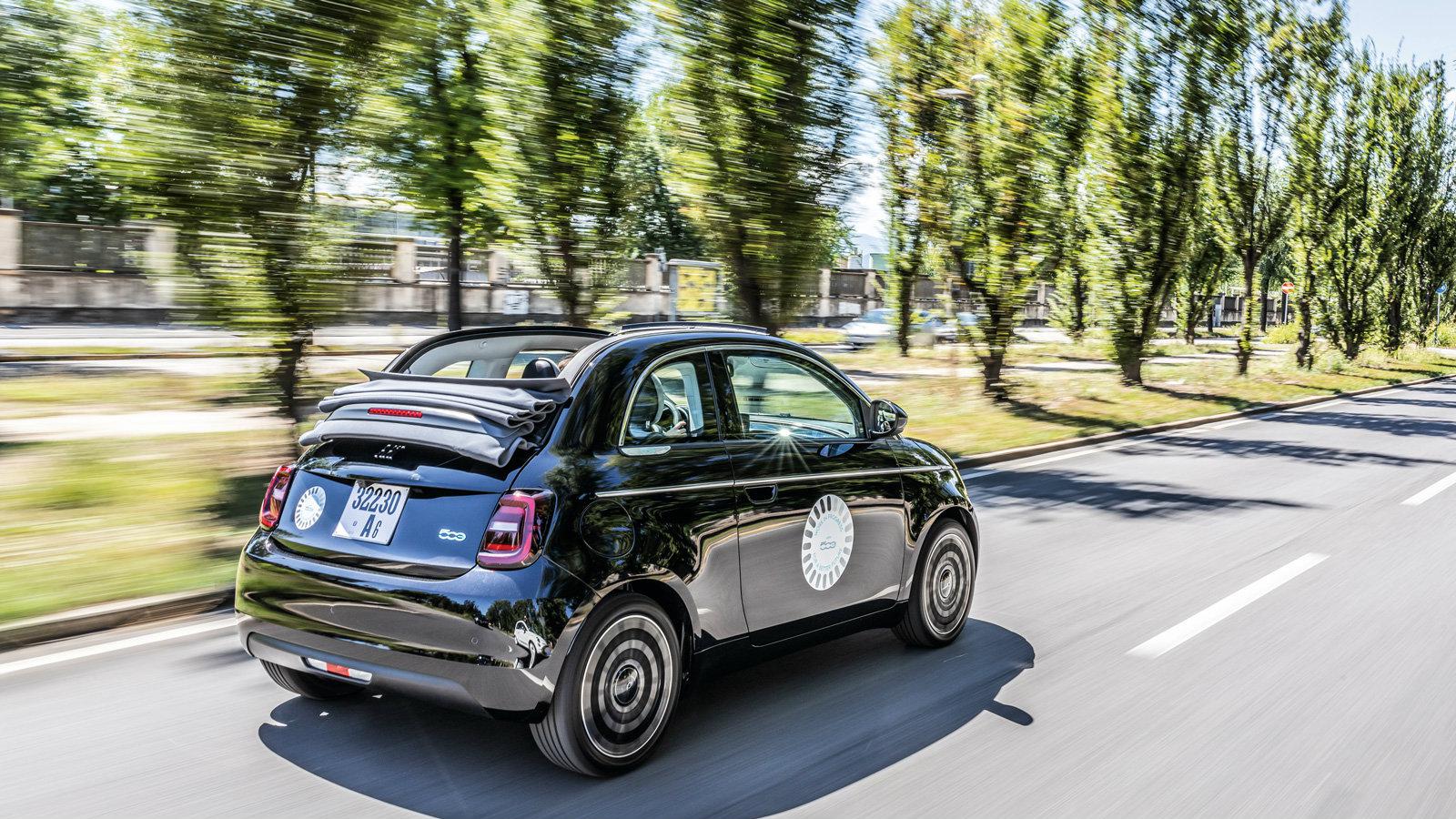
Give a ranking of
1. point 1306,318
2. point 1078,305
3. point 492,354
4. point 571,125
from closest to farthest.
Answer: point 492,354
point 571,125
point 1078,305
point 1306,318

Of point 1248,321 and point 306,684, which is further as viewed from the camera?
point 1248,321

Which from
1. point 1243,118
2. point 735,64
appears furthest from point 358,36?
point 1243,118

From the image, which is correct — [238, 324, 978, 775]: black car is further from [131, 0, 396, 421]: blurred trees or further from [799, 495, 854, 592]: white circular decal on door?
[131, 0, 396, 421]: blurred trees

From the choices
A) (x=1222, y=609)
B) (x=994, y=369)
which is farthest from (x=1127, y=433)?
(x=1222, y=609)

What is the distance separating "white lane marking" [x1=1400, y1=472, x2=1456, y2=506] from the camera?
11.3m

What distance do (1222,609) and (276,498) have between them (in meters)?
5.10

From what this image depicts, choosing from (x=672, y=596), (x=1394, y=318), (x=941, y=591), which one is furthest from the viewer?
(x=1394, y=318)

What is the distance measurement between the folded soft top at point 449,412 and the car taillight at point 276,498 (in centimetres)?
14

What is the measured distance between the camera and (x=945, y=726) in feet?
15.8

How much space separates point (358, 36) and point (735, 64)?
4439 millimetres

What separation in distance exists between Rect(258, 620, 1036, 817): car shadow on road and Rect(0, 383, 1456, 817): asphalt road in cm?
1

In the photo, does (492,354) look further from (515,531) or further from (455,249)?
(455,249)

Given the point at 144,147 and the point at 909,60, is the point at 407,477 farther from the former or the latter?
the point at 909,60

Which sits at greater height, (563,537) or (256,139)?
(256,139)
